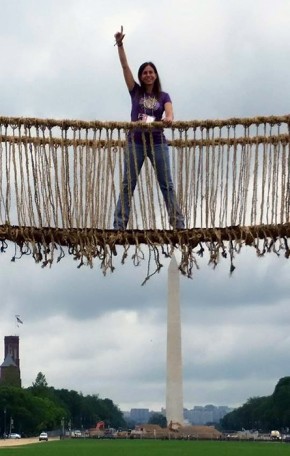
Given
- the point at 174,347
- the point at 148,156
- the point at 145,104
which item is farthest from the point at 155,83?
the point at 174,347

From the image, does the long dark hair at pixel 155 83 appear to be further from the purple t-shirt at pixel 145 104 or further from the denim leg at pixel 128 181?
the denim leg at pixel 128 181

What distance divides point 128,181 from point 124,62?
93cm

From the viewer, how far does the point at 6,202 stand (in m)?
8.73

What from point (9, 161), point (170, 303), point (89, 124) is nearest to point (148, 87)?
point (89, 124)

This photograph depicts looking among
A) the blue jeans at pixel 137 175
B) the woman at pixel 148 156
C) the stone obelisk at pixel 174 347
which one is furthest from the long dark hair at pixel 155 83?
the stone obelisk at pixel 174 347

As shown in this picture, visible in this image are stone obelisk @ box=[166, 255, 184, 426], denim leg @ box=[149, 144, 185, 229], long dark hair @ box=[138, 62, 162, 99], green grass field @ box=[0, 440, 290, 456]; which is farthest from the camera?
stone obelisk @ box=[166, 255, 184, 426]

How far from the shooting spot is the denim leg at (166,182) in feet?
28.5

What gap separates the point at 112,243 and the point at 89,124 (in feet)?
2.92

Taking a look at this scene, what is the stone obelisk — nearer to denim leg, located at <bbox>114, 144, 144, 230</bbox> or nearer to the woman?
the woman

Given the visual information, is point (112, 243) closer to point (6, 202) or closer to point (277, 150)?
point (6, 202)

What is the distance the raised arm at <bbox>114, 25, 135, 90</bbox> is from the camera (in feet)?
28.6

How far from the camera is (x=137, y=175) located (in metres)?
8.76

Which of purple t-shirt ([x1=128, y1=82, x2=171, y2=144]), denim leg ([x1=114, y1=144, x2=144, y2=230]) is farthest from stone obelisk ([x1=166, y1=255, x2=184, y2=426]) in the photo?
denim leg ([x1=114, y1=144, x2=144, y2=230])

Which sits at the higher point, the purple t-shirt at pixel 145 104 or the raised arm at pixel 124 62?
the raised arm at pixel 124 62
